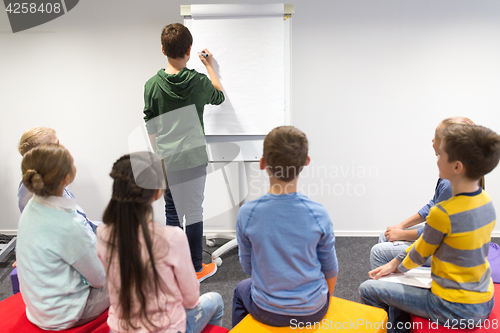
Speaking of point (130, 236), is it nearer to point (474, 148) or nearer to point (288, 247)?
point (288, 247)

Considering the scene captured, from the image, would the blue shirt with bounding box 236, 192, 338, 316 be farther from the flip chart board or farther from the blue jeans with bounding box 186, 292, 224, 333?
the flip chart board

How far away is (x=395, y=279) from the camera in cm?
138

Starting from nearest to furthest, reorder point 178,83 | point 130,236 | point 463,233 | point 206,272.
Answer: point 130,236 < point 463,233 < point 178,83 < point 206,272

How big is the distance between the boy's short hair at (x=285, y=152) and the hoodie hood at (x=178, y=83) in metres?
0.89

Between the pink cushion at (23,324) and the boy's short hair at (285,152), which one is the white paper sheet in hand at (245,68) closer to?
the boy's short hair at (285,152)

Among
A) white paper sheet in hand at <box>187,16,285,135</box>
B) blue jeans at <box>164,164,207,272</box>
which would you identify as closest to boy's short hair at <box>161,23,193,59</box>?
white paper sheet in hand at <box>187,16,285,135</box>

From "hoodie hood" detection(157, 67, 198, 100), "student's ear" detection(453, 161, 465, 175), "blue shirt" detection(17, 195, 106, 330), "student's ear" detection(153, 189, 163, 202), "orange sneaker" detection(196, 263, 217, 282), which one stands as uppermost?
"hoodie hood" detection(157, 67, 198, 100)

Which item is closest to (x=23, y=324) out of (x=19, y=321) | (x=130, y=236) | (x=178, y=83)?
(x=19, y=321)

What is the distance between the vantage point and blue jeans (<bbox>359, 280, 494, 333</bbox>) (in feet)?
3.85

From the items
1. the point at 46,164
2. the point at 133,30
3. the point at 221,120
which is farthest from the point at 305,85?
the point at 46,164

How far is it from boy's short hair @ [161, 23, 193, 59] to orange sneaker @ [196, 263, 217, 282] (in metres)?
1.32

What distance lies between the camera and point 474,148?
3.79ft

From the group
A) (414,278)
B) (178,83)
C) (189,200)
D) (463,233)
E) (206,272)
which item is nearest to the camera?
(463,233)

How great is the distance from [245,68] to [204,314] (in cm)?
154
